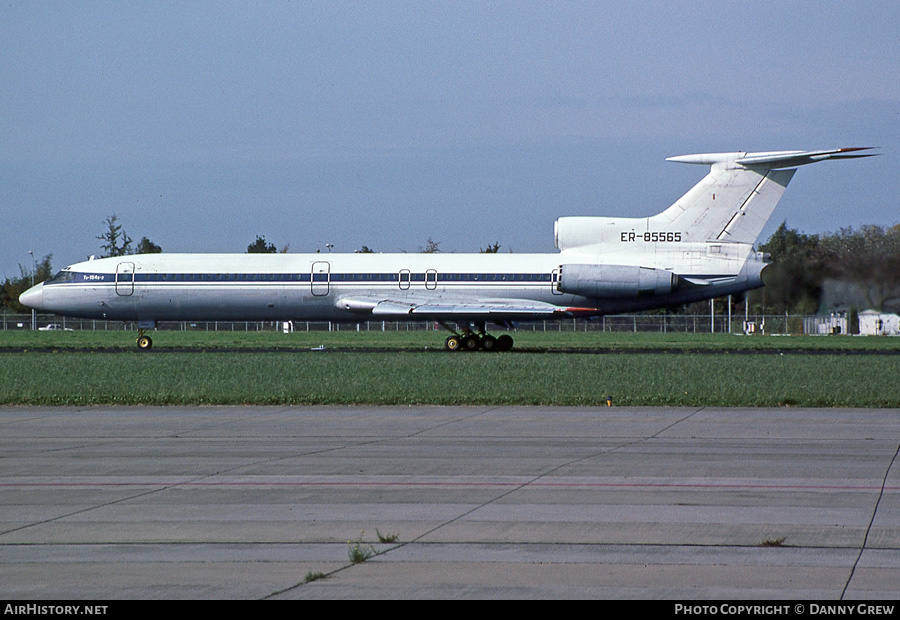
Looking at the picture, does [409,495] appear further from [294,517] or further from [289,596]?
[289,596]

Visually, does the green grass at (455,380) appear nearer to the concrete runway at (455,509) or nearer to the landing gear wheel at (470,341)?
the concrete runway at (455,509)

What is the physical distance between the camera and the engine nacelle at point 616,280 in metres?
38.4

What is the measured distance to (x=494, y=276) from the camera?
39688 mm

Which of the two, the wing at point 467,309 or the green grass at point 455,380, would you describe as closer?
the green grass at point 455,380

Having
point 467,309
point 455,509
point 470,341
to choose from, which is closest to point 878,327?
point 470,341

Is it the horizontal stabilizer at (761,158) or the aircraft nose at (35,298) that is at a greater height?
the horizontal stabilizer at (761,158)

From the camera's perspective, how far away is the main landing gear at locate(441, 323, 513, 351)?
135ft

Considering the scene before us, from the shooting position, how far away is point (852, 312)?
97.1ft

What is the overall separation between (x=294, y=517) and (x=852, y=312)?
24209 millimetres

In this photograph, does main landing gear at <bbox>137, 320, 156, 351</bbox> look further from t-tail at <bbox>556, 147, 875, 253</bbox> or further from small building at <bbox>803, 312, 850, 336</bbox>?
small building at <bbox>803, 312, 850, 336</bbox>

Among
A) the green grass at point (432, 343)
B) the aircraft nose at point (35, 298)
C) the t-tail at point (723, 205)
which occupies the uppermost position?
the t-tail at point (723, 205)

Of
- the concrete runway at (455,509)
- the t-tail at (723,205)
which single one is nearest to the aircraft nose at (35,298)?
the t-tail at (723,205)

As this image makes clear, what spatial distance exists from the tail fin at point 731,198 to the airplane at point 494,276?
0.12 feet
